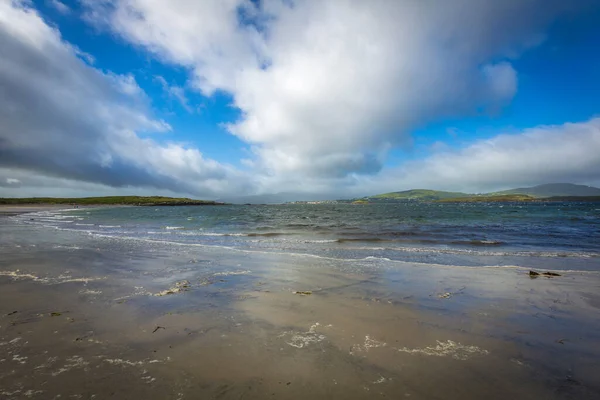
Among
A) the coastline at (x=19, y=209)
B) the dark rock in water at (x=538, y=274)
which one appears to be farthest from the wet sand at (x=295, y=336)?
the coastline at (x=19, y=209)

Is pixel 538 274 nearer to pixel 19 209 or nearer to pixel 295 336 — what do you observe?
pixel 295 336

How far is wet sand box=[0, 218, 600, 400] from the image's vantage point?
5363 mm

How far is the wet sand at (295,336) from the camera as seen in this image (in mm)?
5363

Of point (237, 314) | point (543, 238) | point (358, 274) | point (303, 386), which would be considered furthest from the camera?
point (543, 238)

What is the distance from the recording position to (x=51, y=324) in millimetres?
7852

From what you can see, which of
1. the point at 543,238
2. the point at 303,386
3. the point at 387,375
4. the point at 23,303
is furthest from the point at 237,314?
Result: the point at 543,238

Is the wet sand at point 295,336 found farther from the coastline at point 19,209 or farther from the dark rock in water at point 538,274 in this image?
the coastline at point 19,209

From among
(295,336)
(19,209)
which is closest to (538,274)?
(295,336)

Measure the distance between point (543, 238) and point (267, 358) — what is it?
115 ft

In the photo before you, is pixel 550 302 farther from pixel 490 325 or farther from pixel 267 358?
pixel 267 358

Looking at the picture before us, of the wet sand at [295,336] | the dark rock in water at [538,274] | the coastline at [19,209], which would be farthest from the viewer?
the coastline at [19,209]

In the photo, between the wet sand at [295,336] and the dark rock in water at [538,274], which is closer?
the wet sand at [295,336]

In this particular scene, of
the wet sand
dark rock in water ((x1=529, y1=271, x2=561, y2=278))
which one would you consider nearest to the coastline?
the wet sand

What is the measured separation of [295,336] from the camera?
7.49 m
